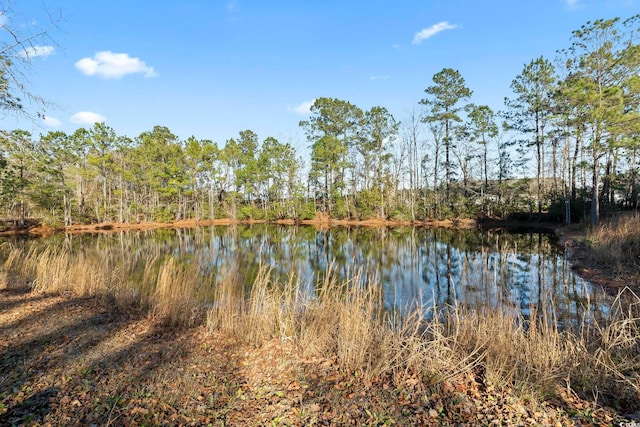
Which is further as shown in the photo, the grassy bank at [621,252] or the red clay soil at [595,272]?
the grassy bank at [621,252]

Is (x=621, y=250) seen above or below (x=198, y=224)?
below

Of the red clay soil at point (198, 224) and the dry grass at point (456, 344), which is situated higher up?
the red clay soil at point (198, 224)

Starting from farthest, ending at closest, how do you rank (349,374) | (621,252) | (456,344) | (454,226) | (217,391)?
(454,226) < (621,252) < (456,344) < (349,374) < (217,391)

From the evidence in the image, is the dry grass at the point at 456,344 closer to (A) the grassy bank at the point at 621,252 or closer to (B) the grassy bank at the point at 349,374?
(B) the grassy bank at the point at 349,374

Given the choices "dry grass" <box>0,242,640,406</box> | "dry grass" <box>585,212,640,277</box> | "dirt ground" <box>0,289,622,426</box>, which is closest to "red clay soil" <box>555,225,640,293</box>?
"dry grass" <box>585,212,640,277</box>

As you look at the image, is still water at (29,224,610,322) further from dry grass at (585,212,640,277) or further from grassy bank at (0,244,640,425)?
dry grass at (585,212,640,277)

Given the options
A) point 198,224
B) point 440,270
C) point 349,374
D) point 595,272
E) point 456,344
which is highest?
point 198,224

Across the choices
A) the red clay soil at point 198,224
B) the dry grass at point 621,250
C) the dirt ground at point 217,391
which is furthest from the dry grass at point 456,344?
the red clay soil at point 198,224

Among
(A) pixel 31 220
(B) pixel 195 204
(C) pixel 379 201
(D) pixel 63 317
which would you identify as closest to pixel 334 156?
(C) pixel 379 201

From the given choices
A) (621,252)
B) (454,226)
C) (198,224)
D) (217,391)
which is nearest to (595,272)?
(621,252)

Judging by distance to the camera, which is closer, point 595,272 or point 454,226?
point 595,272

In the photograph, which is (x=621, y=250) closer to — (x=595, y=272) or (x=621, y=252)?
(x=621, y=252)

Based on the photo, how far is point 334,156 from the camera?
1865 inches

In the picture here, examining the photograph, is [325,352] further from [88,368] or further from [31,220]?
[31,220]
